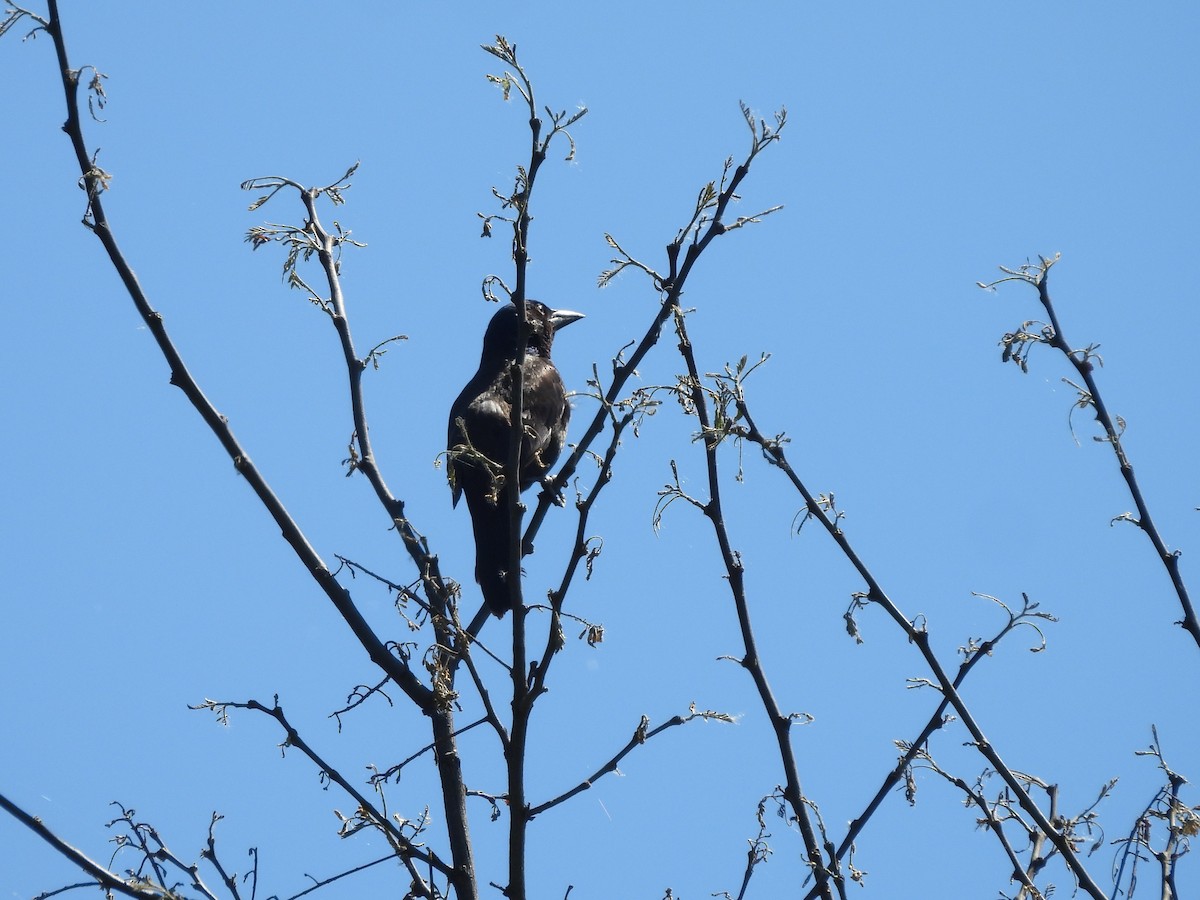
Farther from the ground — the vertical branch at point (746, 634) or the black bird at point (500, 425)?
the black bird at point (500, 425)

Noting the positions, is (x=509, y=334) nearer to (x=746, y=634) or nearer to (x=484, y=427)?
(x=484, y=427)

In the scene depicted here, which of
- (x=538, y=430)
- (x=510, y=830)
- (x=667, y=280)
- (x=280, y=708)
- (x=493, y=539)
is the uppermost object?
(x=538, y=430)

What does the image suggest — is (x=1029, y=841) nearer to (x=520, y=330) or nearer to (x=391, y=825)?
(x=391, y=825)

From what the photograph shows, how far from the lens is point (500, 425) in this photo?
6.11 metres

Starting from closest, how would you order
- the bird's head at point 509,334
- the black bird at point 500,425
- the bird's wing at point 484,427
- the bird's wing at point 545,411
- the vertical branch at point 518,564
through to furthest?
the vertical branch at point 518,564 → the black bird at point 500,425 → the bird's wing at point 484,427 → the bird's wing at point 545,411 → the bird's head at point 509,334

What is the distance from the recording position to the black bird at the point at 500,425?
17.5ft

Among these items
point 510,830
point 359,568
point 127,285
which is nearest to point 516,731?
point 510,830

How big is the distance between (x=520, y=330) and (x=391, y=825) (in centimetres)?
129

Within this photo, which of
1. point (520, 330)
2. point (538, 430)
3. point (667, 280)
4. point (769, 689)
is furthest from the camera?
point (538, 430)

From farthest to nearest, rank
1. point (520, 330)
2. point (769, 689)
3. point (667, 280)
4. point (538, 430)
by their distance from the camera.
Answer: point (538, 430)
point (667, 280)
point (769, 689)
point (520, 330)

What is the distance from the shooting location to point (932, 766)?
3.28 metres

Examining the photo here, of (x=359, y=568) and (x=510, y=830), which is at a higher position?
(x=359, y=568)

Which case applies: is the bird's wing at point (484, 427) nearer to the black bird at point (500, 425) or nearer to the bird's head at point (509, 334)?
the black bird at point (500, 425)

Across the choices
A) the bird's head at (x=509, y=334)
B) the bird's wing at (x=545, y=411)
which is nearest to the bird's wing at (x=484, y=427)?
the bird's wing at (x=545, y=411)
